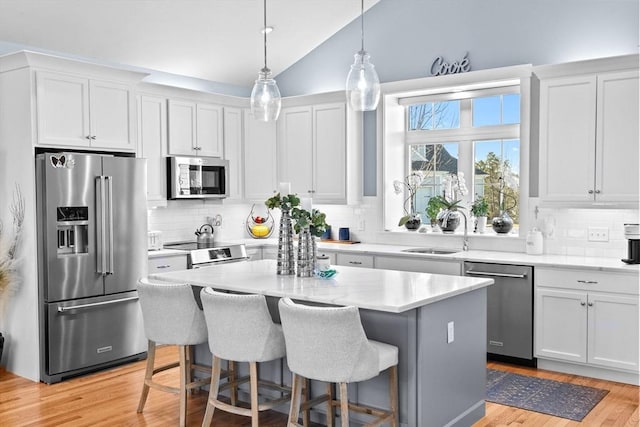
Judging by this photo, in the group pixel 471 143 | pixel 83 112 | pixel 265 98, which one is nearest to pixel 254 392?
pixel 265 98

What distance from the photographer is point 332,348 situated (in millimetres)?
2941

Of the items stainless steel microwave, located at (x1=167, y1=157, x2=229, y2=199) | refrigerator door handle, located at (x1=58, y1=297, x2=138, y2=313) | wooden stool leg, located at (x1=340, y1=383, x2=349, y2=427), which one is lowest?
wooden stool leg, located at (x1=340, y1=383, x2=349, y2=427)

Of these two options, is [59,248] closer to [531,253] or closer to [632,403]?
[531,253]

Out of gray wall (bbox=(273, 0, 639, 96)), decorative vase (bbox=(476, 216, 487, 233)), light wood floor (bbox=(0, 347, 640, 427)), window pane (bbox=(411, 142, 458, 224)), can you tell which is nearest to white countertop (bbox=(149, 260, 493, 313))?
light wood floor (bbox=(0, 347, 640, 427))

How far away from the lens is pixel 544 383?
449 cm

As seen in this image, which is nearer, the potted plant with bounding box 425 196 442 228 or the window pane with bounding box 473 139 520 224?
the window pane with bounding box 473 139 520 224

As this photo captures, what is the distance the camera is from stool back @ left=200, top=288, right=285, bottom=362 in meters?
3.25

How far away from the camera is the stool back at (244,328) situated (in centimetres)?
325

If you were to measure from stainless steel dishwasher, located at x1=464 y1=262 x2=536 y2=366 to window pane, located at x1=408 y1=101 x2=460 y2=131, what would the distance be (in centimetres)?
172

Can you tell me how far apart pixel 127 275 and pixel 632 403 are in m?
3.90

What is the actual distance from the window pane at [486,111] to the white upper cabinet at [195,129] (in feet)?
8.65

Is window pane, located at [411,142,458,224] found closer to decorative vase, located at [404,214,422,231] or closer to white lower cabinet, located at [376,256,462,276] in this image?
decorative vase, located at [404,214,422,231]

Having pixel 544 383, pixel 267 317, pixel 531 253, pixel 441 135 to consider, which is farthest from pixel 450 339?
pixel 441 135

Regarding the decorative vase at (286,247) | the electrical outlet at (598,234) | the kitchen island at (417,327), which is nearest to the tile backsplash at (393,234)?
the electrical outlet at (598,234)
